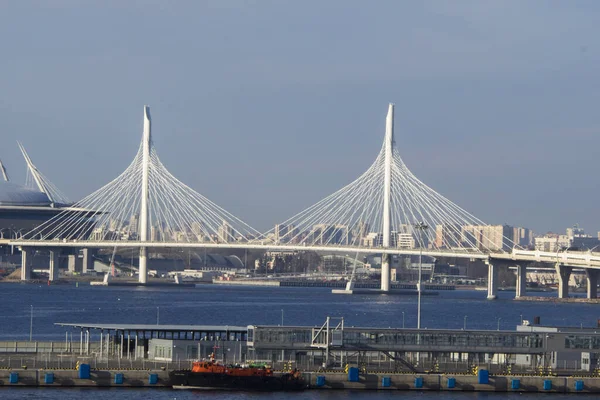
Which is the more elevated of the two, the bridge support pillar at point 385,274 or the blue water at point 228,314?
the bridge support pillar at point 385,274

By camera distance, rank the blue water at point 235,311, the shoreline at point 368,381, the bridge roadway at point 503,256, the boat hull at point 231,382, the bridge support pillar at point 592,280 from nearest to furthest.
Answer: the shoreline at point 368,381 < the boat hull at point 231,382 < the blue water at point 235,311 < the bridge roadway at point 503,256 < the bridge support pillar at point 592,280

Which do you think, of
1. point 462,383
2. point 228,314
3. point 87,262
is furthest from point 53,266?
point 462,383

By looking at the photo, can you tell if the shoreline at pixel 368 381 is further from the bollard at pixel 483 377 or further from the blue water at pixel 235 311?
the blue water at pixel 235 311

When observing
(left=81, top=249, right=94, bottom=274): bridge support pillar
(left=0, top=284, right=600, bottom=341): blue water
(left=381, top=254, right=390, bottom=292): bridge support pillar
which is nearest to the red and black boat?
(left=0, top=284, right=600, bottom=341): blue water

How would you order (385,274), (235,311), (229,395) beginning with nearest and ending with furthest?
(229,395) → (235,311) → (385,274)

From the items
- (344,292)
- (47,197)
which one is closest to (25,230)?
(47,197)

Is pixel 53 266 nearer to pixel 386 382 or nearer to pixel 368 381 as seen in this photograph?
pixel 368 381

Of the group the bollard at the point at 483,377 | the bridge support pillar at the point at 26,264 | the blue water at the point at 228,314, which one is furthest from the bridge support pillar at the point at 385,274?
the bollard at the point at 483,377
